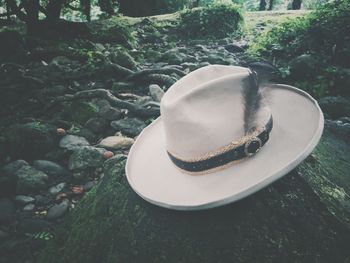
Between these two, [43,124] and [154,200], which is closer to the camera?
[154,200]

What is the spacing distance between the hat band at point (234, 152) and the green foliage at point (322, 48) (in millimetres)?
4139

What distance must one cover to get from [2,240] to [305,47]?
20.6ft

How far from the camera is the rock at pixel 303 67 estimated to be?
5.82m

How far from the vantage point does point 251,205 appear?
182 cm

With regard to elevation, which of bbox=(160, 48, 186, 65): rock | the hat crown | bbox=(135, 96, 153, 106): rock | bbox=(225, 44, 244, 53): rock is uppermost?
the hat crown

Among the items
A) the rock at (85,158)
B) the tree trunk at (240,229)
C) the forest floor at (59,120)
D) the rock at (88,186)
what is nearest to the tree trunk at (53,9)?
the forest floor at (59,120)

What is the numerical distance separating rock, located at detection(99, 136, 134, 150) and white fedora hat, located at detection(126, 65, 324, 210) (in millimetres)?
2235

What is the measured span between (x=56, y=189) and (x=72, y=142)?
0.89 m

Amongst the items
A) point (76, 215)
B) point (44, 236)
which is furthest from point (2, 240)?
point (76, 215)

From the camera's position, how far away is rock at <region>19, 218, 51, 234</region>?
2932 mm

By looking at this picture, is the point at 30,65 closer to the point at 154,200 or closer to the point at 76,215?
the point at 76,215

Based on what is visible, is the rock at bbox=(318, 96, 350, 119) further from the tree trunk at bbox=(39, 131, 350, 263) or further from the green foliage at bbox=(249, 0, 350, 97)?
the tree trunk at bbox=(39, 131, 350, 263)

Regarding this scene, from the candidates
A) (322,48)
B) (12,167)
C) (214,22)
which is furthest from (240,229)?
(214,22)

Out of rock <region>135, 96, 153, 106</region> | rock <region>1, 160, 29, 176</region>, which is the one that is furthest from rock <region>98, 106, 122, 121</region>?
rock <region>1, 160, 29, 176</region>
